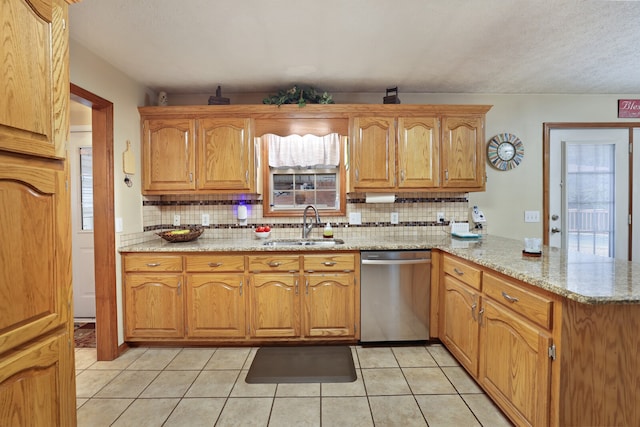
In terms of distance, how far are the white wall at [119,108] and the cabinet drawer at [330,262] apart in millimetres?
1593

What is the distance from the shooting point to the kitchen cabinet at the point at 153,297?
106 inches

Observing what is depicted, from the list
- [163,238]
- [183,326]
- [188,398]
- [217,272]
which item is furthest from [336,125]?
[188,398]

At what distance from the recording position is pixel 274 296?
8.87ft

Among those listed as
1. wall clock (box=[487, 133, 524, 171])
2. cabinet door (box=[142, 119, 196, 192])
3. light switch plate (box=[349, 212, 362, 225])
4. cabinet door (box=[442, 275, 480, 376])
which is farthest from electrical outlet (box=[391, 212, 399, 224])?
cabinet door (box=[142, 119, 196, 192])

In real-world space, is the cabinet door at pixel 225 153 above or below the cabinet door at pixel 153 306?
above

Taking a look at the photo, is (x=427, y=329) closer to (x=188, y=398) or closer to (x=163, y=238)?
(x=188, y=398)

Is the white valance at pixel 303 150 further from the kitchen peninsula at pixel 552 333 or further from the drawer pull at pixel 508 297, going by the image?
the drawer pull at pixel 508 297

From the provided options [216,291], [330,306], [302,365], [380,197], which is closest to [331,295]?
[330,306]

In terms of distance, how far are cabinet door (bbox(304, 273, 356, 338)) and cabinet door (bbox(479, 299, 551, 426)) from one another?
1.05 metres

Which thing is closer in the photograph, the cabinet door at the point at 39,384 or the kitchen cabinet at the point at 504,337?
the cabinet door at the point at 39,384

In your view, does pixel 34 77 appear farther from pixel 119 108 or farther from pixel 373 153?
pixel 373 153

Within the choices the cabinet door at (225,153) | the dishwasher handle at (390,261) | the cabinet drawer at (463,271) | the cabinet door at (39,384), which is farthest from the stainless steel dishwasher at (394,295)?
the cabinet door at (39,384)

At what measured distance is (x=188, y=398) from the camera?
2.06 metres

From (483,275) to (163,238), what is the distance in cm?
267
